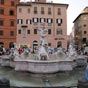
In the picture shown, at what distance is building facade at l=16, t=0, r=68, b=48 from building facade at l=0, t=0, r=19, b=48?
2.29 meters

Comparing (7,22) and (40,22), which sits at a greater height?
(7,22)

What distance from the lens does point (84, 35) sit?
3086 inches

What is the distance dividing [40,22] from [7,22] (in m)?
7.81

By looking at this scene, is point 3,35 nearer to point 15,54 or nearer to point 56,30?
point 56,30

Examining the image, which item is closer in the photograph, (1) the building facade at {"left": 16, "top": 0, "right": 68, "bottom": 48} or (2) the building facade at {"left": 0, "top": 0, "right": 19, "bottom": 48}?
(1) the building facade at {"left": 16, "top": 0, "right": 68, "bottom": 48}

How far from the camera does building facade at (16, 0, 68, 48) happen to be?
54.9 meters

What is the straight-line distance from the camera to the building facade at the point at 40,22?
54875mm

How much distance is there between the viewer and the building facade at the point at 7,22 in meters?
56.5

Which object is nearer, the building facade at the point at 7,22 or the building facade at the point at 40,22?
the building facade at the point at 40,22

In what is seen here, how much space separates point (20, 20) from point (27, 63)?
39.7m

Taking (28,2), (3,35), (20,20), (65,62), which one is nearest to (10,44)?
(3,35)

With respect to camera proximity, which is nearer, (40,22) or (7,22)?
(40,22)

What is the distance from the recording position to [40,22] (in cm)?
5588

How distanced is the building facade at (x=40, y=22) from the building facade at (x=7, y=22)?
229 cm
